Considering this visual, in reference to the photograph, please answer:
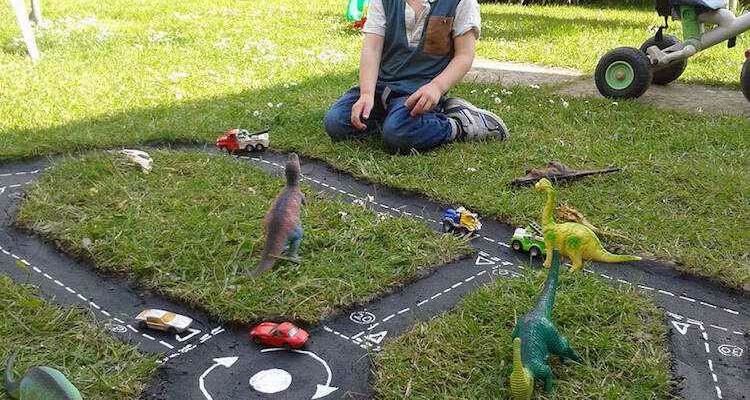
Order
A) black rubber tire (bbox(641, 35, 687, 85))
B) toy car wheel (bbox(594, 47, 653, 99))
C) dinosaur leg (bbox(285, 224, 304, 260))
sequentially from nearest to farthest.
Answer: dinosaur leg (bbox(285, 224, 304, 260)) < toy car wheel (bbox(594, 47, 653, 99)) < black rubber tire (bbox(641, 35, 687, 85))

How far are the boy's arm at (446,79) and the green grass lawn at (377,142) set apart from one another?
19 centimetres

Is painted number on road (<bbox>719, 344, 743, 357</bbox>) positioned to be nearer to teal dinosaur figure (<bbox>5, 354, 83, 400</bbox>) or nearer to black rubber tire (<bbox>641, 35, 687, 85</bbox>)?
teal dinosaur figure (<bbox>5, 354, 83, 400</bbox>)

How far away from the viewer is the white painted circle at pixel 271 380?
1.45 m

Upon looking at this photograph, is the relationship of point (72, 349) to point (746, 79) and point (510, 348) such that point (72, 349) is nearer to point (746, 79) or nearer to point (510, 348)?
point (510, 348)

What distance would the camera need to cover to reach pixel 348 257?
1927mm

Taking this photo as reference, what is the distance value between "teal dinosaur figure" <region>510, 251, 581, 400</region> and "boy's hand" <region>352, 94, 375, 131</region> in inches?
55.6

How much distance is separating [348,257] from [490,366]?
0.57 m

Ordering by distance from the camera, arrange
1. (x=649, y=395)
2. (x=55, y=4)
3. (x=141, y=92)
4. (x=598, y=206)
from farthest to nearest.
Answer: (x=55, y=4) → (x=141, y=92) → (x=598, y=206) → (x=649, y=395)

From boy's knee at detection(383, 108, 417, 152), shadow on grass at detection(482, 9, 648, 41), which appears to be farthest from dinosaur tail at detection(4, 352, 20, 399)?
shadow on grass at detection(482, 9, 648, 41)

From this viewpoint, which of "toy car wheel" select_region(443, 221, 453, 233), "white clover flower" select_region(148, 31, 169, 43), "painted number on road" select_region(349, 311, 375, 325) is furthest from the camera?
"white clover flower" select_region(148, 31, 169, 43)

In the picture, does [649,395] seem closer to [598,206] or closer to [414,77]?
[598,206]

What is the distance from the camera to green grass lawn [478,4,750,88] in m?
4.48

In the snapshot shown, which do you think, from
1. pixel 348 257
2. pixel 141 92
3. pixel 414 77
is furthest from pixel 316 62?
pixel 348 257

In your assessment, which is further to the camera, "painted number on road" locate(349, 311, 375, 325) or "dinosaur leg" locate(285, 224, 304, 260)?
"dinosaur leg" locate(285, 224, 304, 260)
